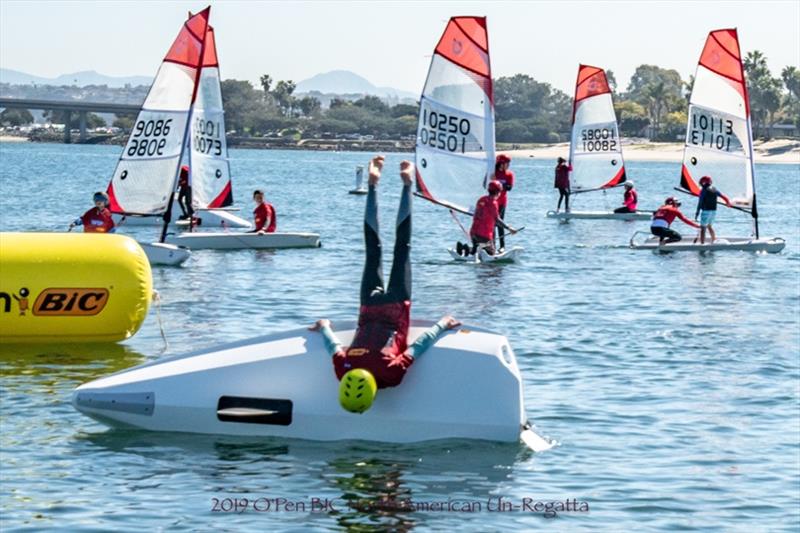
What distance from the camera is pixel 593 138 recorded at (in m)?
52.1

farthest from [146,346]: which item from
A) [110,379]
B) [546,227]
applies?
[546,227]

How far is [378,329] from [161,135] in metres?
18.3

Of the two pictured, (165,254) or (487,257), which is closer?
(165,254)

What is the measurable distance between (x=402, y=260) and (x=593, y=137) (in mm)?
39188

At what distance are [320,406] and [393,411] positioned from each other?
70cm

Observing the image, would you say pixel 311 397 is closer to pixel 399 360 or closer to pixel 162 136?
pixel 399 360

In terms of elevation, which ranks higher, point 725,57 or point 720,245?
point 725,57

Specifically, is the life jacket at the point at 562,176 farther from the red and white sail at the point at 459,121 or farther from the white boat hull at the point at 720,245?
the red and white sail at the point at 459,121

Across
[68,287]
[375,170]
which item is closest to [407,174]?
[375,170]

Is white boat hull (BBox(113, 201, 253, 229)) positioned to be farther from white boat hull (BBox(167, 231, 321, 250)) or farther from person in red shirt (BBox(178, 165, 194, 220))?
white boat hull (BBox(167, 231, 321, 250))

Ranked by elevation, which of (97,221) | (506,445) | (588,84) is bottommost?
(506,445)

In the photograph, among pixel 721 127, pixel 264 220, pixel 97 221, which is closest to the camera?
pixel 97 221

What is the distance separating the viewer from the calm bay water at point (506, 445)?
1191 centimetres

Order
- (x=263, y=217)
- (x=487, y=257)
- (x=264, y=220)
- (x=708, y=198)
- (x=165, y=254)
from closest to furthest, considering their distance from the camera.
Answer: (x=165, y=254) < (x=487, y=257) < (x=264, y=220) < (x=263, y=217) < (x=708, y=198)
